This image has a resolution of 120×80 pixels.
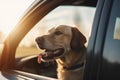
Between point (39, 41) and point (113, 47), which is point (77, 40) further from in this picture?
point (113, 47)

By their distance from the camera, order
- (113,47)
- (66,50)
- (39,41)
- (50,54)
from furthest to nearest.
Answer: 1. (39,41)
2. (66,50)
3. (50,54)
4. (113,47)

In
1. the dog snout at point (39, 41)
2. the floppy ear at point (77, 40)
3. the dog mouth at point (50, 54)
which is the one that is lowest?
the dog mouth at point (50, 54)

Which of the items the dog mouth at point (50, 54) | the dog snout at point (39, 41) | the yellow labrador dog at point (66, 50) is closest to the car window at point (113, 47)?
the yellow labrador dog at point (66, 50)

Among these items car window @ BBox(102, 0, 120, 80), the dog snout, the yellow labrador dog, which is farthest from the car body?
the dog snout

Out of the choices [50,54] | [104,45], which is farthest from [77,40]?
[104,45]

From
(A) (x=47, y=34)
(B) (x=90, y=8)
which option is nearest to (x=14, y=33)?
(A) (x=47, y=34)

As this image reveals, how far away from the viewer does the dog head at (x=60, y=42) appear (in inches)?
173

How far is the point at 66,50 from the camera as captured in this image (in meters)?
4.52

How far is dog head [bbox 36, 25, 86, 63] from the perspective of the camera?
14.5 ft

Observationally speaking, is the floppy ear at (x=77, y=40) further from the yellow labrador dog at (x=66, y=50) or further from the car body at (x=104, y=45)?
the car body at (x=104, y=45)

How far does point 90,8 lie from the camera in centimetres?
425

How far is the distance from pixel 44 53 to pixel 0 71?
793 millimetres

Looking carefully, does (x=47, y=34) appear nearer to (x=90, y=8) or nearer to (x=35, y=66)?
(x=35, y=66)

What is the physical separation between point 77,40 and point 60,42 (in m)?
0.19
